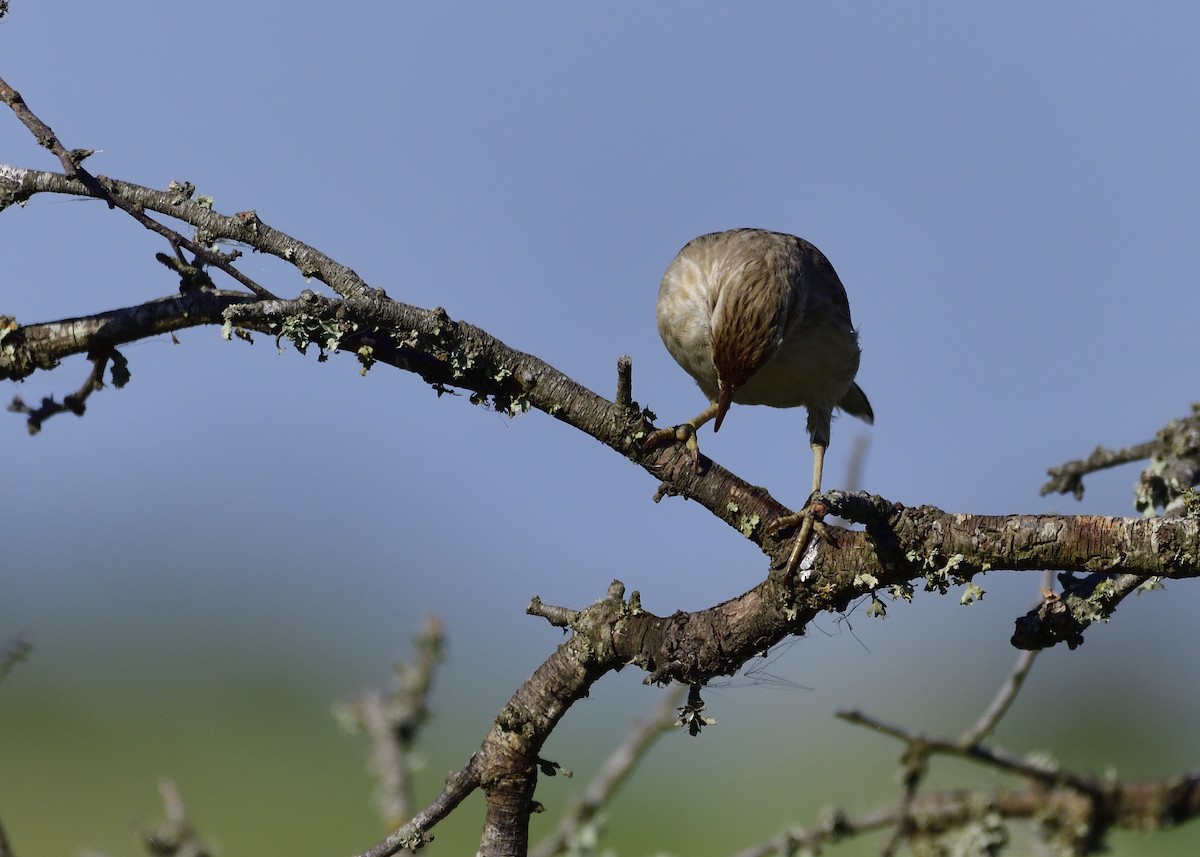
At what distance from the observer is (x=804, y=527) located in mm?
3180

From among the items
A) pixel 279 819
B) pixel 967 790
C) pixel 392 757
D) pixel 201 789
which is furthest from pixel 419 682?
pixel 201 789

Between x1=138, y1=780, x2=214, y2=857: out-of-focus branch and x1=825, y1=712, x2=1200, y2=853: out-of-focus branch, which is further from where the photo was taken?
x1=138, y1=780, x2=214, y2=857: out-of-focus branch

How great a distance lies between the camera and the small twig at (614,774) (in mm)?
4242

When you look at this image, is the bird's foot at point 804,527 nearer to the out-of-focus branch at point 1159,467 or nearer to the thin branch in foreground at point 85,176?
the out-of-focus branch at point 1159,467

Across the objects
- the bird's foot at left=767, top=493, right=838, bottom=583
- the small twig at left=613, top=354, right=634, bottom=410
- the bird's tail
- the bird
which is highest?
the bird's tail

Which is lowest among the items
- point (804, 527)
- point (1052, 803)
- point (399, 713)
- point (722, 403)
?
point (1052, 803)

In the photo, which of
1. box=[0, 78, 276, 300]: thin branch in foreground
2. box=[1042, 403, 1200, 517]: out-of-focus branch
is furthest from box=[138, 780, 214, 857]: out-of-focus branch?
box=[1042, 403, 1200, 517]: out-of-focus branch

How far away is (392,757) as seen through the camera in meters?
5.09

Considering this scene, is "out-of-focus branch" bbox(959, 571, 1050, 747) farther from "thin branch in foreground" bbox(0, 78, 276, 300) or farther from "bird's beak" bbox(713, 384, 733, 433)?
"thin branch in foreground" bbox(0, 78, 276, 300)

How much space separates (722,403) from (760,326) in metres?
0.57

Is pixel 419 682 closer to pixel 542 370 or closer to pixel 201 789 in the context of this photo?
pixel 542 370

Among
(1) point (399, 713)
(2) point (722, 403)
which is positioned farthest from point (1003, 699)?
(1) point (399, 713)

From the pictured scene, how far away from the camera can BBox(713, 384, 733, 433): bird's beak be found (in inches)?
194

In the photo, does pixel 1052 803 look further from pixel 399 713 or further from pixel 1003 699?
pixel 399 713
